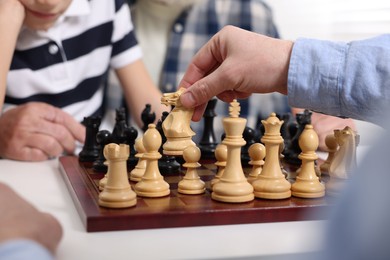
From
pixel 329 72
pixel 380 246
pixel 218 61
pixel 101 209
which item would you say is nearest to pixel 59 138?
pixel 218 61

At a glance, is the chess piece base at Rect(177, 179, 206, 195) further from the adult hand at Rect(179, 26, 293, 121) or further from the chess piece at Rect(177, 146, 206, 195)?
the adult hand at Rect(179, 26, 293, 121)

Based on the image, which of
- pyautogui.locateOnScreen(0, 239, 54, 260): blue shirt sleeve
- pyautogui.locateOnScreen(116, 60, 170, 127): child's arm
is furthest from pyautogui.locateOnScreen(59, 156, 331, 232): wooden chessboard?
pyautogui.locateOnScreen(116, 60, 170, 127): child's arm

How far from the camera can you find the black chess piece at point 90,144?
134 cm

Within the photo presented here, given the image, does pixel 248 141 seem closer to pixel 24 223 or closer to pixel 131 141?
pixel 131 141

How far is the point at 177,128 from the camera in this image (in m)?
1.07

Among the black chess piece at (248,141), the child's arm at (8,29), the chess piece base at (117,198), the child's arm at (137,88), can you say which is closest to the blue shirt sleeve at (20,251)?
the chess piece base at (117,198)

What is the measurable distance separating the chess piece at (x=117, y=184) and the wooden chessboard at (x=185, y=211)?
1cm

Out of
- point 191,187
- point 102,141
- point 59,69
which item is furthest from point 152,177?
point 59,69

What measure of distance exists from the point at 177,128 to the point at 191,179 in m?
0.10

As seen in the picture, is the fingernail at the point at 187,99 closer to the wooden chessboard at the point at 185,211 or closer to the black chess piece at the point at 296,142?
the wooden chessboard at the point at 185,211

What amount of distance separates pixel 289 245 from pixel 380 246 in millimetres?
446

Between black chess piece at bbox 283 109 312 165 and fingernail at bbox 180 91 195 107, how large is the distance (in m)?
0.31

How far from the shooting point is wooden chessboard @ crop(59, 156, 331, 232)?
0.89 m

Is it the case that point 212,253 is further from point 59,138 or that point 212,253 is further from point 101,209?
point 59,138
